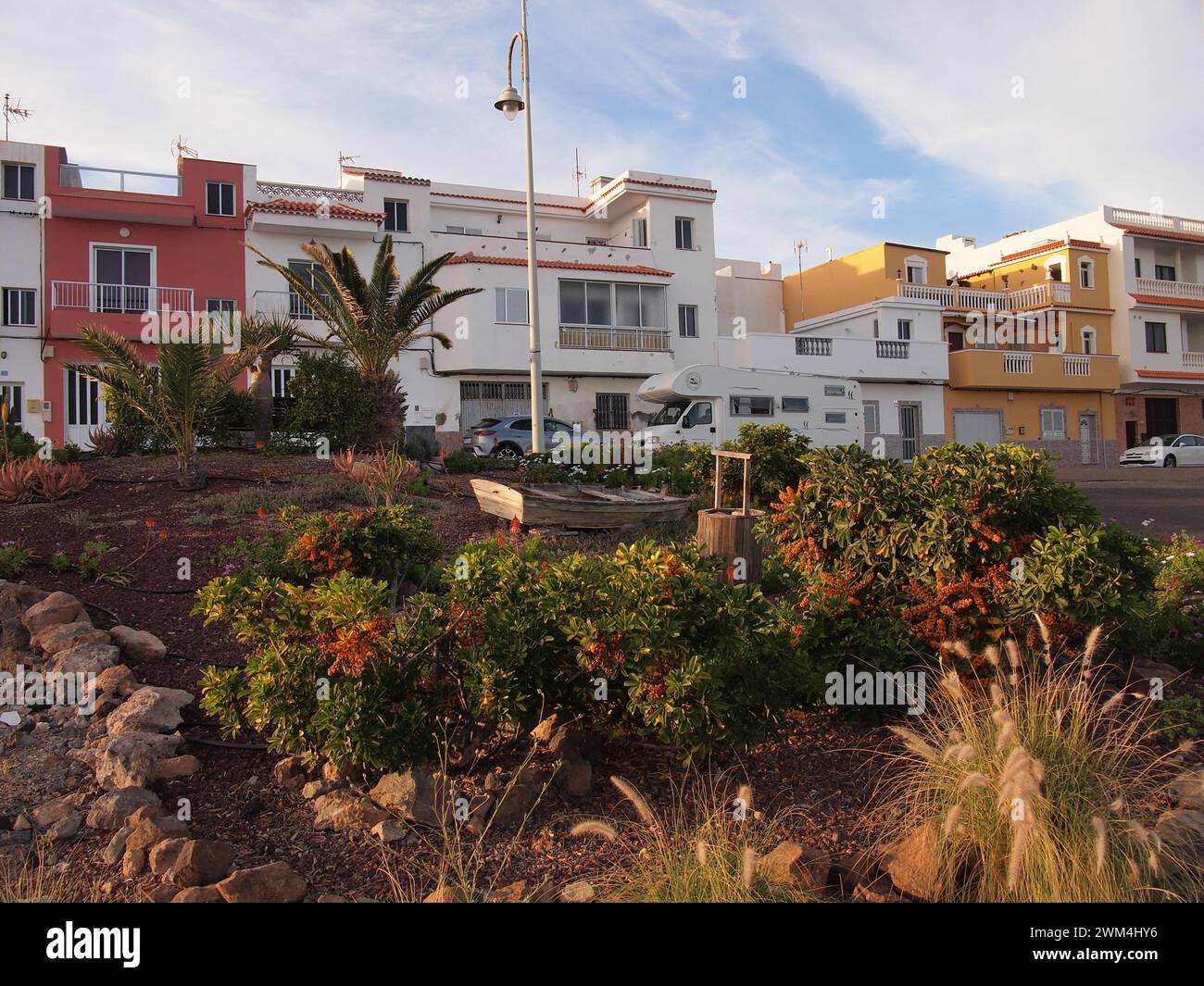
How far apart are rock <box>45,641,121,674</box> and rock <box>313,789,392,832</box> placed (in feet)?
8.00

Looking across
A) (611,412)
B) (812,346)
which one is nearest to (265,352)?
(611,412)

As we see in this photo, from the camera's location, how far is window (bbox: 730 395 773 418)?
2364 centimetres

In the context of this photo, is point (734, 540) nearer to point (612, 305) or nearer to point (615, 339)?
point (615, 339)

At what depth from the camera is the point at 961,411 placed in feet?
123

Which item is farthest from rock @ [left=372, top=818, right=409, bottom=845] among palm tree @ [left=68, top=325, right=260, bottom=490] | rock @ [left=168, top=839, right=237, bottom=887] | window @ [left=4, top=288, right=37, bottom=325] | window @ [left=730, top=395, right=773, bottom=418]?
window @ [left=4, top=288, right=37, bottom=325]

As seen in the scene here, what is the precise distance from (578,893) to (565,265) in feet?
94.6

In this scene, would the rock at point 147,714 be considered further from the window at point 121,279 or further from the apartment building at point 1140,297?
the apartment building at point 1140,297

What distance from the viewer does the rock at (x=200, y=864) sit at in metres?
3.42

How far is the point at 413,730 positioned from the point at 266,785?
99 centimetres

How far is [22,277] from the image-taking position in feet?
85.0

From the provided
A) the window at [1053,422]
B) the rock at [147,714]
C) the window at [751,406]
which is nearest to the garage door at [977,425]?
the window at [1053,422]

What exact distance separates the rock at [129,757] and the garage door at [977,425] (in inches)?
1443

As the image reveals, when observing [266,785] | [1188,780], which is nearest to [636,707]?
[266,785]

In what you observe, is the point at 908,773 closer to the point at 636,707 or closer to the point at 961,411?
the point at 636,707
